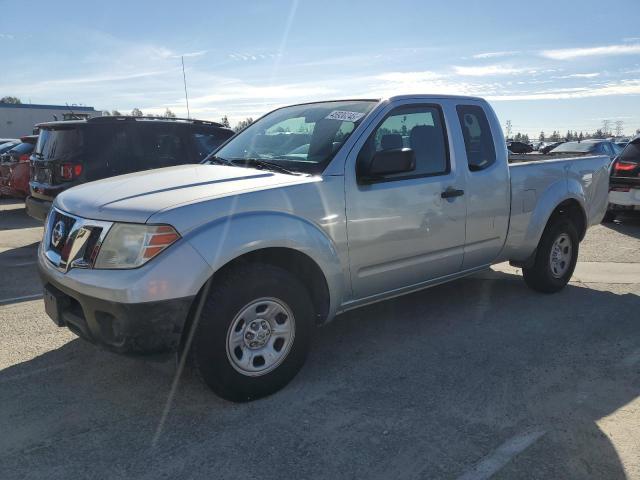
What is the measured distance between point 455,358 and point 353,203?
55.5 inches

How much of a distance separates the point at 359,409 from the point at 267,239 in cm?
116

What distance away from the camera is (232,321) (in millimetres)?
3117

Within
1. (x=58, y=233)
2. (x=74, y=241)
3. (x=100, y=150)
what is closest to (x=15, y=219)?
(x=100, y=150)

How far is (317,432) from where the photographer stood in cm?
300

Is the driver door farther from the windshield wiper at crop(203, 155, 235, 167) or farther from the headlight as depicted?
the headlight

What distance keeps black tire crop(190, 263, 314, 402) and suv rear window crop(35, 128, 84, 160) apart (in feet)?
17.1

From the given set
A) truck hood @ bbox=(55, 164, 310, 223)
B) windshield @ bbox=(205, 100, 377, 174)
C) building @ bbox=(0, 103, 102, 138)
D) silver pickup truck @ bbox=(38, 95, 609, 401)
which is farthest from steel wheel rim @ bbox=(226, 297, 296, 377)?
building @ bbox=(0, 103, 102, 138)

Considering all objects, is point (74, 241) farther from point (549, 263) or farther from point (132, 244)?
point (549, 263)

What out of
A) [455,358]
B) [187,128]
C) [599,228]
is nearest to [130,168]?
[187,128]

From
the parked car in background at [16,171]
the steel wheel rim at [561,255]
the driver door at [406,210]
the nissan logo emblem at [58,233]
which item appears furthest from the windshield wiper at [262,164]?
the parked car in background at [16,171]

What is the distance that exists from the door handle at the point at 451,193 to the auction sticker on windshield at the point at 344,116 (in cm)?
90

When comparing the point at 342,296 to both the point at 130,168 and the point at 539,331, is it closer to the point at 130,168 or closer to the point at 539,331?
the point at 539,331

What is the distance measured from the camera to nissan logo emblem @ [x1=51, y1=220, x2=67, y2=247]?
3326 mm

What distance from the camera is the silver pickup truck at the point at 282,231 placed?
2932 mm
